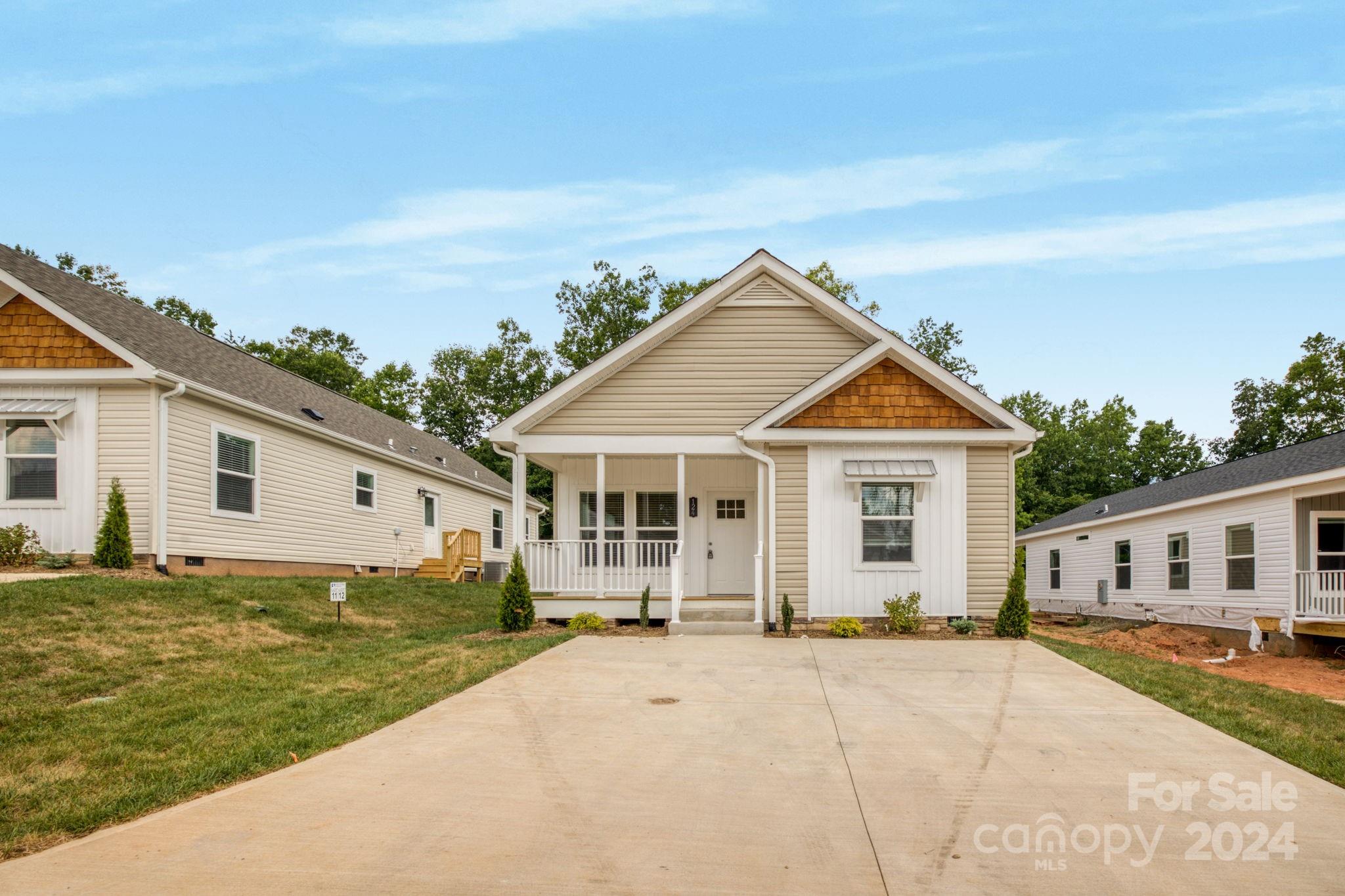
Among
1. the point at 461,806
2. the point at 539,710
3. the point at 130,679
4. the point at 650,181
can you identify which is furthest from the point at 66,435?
the point at 650,181

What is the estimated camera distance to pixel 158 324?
16.6 m

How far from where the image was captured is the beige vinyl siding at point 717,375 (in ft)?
47.2

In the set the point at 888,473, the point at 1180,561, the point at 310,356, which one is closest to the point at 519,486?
the point at 888,473

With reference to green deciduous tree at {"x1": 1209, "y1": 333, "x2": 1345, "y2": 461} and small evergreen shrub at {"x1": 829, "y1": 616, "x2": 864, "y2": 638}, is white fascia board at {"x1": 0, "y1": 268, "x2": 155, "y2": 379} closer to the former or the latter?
small evergreen shrub at {"x1": 829, "y1": 616, "x2": 864, "y2": 638}

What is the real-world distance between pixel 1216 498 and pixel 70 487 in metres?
20.9

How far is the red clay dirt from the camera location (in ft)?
38.6

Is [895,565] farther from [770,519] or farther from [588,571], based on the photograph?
[588,571]

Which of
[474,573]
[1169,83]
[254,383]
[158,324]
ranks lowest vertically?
[474,573]

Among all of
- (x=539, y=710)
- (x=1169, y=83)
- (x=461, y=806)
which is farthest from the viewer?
(x=1169, y=83)

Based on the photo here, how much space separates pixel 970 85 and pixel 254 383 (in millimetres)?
15614

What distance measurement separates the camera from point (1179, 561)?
19.6 m

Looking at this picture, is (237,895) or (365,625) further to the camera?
(365,625)

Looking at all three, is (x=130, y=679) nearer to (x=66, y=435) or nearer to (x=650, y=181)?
(x=66, y=435)

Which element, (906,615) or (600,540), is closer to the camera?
(906,615)
